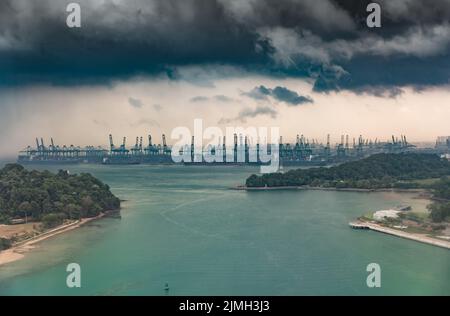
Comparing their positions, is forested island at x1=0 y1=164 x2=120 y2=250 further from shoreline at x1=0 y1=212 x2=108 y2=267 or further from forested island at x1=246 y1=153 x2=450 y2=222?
forested island at x1=246 y1=153 x2=450 y2=222

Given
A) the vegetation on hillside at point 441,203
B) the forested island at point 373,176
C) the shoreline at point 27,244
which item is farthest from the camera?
the forested island at point 373,176

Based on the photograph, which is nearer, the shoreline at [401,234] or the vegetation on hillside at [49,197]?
the shoreline at [401,234]

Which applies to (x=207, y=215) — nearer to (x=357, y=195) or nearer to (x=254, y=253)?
(x=254, y=253)

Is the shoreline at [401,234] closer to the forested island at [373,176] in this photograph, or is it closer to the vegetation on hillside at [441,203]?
the vegetation on hillside at [441,203]

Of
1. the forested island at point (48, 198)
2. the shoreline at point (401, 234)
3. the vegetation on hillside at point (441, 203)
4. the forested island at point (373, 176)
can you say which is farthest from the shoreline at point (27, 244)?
the forested island at point (373, 176)

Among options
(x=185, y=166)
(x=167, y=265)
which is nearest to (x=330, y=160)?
(x=185, y=166)

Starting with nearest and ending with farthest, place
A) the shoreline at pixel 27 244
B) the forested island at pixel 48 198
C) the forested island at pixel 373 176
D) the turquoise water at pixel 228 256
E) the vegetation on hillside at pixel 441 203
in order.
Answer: the turquoise water at pixel 228 256
the shoreline at pixel 27 244
the vegetation on hillside at pixel 441 203
the forested island at pixel 48 198
the forested island at pixel 373 176

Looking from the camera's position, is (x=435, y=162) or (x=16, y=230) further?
(x=435, y=162)
